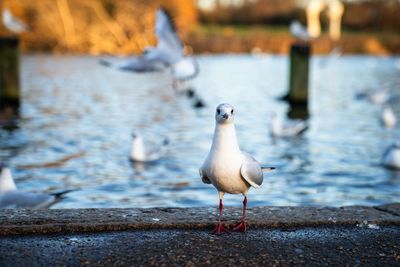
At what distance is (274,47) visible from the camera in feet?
135

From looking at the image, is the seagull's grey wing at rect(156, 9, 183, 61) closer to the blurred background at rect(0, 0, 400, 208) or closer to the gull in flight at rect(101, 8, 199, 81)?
the gull in flight at rect(101, 8, 199, 81)

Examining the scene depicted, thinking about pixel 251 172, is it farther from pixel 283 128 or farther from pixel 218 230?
pixel 283 128

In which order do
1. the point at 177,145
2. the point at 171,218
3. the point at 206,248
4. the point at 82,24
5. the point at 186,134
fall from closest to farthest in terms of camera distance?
the point at 206,248, the point at 171,218, the point at 177,145, the point at 186,134, the point at 82,24

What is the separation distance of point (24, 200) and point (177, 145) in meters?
4.29

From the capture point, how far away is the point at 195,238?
3.52 metres

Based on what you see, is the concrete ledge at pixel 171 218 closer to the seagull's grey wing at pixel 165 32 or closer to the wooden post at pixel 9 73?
the seagull's grey wing at pixel 165 32

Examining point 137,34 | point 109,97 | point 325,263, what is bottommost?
point 325,263

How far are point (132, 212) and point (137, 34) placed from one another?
30033mm

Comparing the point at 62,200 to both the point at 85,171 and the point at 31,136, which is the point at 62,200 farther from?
the point at 31,136

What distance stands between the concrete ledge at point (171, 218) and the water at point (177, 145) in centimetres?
194

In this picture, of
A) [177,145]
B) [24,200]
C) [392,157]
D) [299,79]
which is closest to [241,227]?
[24,200]

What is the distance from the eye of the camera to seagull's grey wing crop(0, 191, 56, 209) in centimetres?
525

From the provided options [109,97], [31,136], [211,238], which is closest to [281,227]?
[211,238]

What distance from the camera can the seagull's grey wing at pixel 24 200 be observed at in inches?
207
